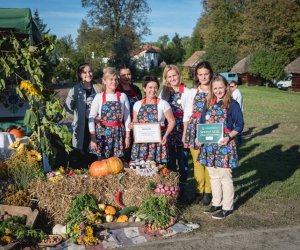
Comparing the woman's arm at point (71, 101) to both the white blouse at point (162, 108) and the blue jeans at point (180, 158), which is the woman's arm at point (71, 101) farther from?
the blue jeans at point (180, 158)

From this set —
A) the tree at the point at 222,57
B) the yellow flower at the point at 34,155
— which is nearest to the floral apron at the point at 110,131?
the yellow flower at the point at 34,155

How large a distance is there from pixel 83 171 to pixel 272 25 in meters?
51.5

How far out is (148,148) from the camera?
5.66 metres

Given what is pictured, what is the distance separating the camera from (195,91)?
5.57 metres

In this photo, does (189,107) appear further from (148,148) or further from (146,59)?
(146,59)

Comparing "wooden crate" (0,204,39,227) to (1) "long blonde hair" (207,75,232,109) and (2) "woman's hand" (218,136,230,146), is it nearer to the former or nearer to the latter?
(2) "woman's hand" (218,136,230,146)

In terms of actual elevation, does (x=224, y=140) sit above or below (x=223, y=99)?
below

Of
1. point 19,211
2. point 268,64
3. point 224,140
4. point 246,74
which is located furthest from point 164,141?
point 246,74

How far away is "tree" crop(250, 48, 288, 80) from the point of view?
153 ft

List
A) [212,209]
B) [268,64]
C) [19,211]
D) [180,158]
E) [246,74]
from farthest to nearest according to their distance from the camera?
[246,74] < [268,64] < [180,158] < [212,209] < [19,211]

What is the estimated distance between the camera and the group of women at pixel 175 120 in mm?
5117

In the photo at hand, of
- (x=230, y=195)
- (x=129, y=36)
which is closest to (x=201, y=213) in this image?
(x=230, y=195)

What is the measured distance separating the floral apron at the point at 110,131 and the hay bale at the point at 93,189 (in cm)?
61

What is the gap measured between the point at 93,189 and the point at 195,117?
1774mm
